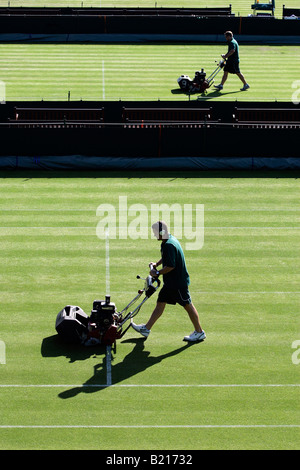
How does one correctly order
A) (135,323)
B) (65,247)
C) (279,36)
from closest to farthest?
(135,323) → (65,247) → (279,36)

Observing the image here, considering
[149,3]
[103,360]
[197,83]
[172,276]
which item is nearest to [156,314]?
[172,276]

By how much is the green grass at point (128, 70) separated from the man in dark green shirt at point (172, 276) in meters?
17.1

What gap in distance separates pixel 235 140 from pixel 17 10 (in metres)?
24.9

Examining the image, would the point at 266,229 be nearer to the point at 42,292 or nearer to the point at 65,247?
the point at 65,247

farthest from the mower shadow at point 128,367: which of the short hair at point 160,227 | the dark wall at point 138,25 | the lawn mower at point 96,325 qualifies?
the dark wall at point 138,25

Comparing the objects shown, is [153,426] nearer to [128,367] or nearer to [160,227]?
[128,367]

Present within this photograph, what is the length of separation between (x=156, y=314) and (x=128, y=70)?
907 inches

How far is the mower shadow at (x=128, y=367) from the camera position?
1042cm

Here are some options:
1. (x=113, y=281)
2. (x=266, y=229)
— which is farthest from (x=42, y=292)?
(x=266, y=229)

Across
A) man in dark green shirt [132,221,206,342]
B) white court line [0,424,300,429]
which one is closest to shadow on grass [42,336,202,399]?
man in dark green shirt [132,221,206,342]

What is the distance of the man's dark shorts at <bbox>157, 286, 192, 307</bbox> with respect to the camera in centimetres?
1129

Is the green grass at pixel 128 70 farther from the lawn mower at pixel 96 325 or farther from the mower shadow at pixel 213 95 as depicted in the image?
the lawn mower at pixel 96 325

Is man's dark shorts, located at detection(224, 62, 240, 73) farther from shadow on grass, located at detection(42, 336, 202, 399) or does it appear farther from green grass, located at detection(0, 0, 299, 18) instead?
green grass, located at detection(0, 0, 299, 18)

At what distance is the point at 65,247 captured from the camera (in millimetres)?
15539
